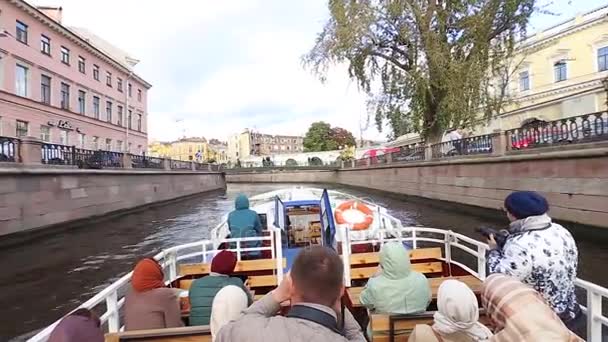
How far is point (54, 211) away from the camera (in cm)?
1480

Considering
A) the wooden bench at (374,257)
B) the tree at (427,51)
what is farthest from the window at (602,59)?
the wooden bench at (374,257)

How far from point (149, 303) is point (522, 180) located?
13.9 metres

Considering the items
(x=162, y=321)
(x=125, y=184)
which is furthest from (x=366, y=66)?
(x=162, y=321)

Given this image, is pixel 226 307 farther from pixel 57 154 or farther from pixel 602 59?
pixel 602 59

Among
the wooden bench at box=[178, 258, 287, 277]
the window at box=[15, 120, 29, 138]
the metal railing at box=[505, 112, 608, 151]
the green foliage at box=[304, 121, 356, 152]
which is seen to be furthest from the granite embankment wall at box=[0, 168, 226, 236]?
the green foliage at box=[304, 121, 356, 152]

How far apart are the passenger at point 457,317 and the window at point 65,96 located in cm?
3469

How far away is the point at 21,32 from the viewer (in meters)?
26.3

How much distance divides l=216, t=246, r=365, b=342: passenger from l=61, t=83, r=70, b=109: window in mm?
34608

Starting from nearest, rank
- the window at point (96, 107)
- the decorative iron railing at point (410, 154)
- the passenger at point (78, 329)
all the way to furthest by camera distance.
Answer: the passenger at point (78, 329) → the decorative iron railing at point (410, 154) → the window at point (96, 107)

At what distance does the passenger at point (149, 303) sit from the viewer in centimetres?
314

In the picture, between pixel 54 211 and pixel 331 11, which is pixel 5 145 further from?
pixel 331 11

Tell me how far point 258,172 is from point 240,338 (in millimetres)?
62017

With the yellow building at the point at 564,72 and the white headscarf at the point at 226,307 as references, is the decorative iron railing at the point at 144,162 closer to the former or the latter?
the yellow building at the point at 564,72

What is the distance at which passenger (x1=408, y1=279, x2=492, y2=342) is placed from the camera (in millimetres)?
2119
